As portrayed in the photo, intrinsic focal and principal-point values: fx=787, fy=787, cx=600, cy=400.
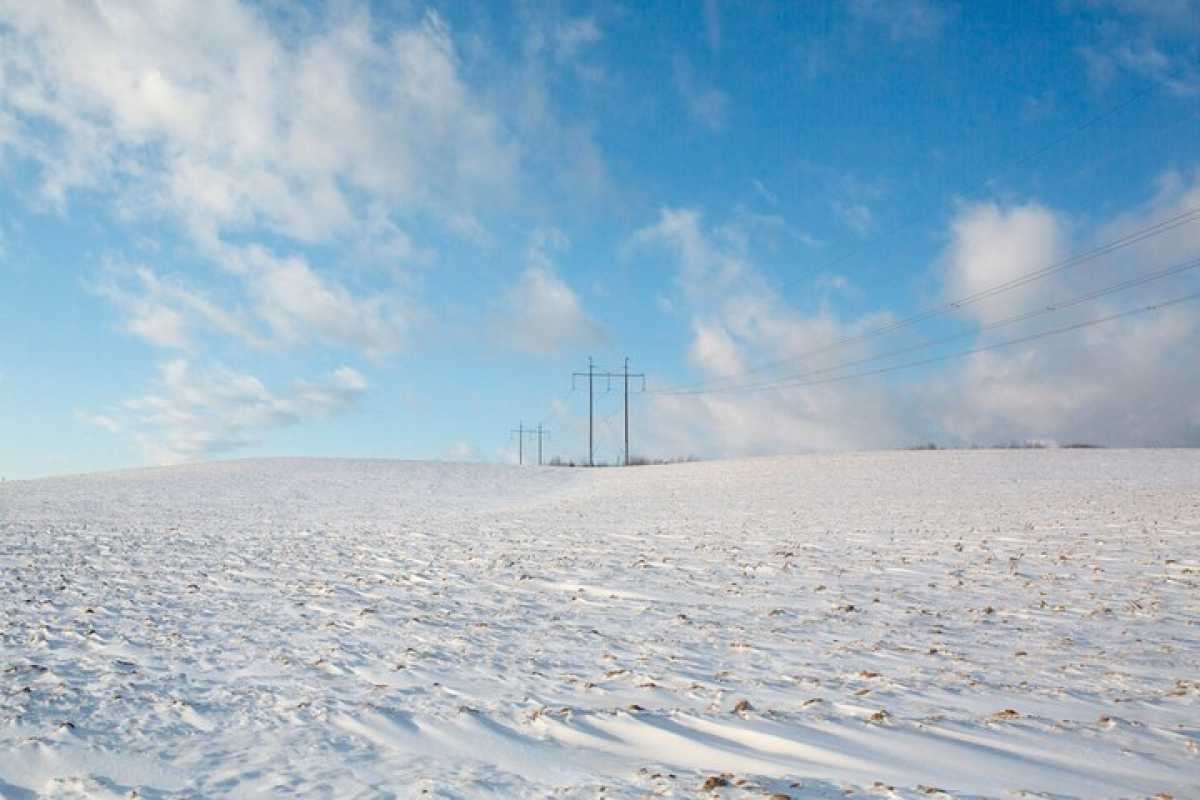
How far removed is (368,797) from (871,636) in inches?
259

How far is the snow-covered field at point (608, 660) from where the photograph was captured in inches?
204

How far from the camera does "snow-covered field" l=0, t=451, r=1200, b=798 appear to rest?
5184 millimetres

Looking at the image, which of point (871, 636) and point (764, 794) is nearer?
point (764, 794)

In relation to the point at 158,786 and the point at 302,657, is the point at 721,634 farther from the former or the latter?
the point at 158,786

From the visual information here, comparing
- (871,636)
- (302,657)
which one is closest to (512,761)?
(302,657)

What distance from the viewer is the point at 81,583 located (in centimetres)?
1255

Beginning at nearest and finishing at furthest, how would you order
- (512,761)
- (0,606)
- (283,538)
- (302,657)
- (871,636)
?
1. (512,761)
2. (302,657)
3. (871,636)
4. (0,606)
5. (283,538)

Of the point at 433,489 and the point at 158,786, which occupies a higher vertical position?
the point at 433,489

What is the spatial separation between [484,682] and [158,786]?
2.99 meters

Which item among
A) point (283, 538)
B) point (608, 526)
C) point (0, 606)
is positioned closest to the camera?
point (0, 606)

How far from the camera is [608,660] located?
26.7ft

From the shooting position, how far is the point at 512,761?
209 inches

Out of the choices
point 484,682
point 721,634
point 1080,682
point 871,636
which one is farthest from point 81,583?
point 1080,682

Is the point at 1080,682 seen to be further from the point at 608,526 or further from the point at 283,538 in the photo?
the point at 283,538
